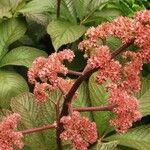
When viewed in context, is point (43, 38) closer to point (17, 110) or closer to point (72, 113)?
point (17, 110)

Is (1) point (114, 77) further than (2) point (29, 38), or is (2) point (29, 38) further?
(2) point (29, 38)

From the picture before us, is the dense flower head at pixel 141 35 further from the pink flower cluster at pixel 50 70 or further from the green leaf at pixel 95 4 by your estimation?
the green leaf at pixel 95 4

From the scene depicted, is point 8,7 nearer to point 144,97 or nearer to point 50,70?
point 144,97

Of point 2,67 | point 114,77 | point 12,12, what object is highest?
point 114,77

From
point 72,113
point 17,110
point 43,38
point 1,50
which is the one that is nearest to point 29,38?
point 43,38

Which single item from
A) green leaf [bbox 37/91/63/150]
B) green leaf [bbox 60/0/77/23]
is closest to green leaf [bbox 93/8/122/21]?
green leaf [bbox 60/0/77/23]
